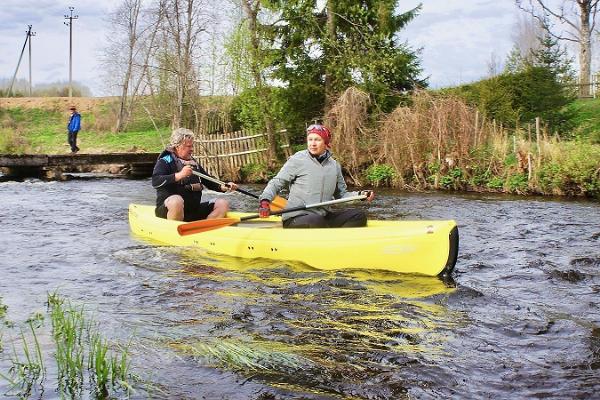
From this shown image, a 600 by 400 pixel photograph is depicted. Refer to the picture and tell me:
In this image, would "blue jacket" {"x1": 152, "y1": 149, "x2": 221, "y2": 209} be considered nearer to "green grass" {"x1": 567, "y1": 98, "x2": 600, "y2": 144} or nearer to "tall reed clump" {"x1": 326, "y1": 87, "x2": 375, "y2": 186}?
"tall reed clump" {"x1": 326, "y1": 87, "x2": 375, "y2": 186}

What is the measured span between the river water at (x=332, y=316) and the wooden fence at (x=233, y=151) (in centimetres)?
914

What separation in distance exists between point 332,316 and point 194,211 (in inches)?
157

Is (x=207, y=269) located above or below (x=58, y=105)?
below

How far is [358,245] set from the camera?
6871 mm

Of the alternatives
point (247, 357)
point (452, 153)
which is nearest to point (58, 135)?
point (452, 153)

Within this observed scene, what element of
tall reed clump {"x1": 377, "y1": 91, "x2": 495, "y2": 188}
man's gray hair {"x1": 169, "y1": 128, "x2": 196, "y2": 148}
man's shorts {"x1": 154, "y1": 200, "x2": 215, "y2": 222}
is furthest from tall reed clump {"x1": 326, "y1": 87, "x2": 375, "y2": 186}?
man's gray hair {"x1": 169, "y1": 128, "x2": 196, "y2": 148}

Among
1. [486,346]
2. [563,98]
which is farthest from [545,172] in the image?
[486,346]

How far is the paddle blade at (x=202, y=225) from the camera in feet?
25.9

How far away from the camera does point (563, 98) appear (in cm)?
1911

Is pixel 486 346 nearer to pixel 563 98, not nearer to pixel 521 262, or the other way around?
pixel 521 262

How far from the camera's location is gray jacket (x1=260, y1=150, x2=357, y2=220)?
746 cm

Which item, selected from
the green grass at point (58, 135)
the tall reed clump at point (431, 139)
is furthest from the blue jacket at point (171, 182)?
the green grass at point (58, 135)

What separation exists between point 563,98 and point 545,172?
251 inches

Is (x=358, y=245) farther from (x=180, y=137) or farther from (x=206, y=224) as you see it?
(x=180, y=137)
